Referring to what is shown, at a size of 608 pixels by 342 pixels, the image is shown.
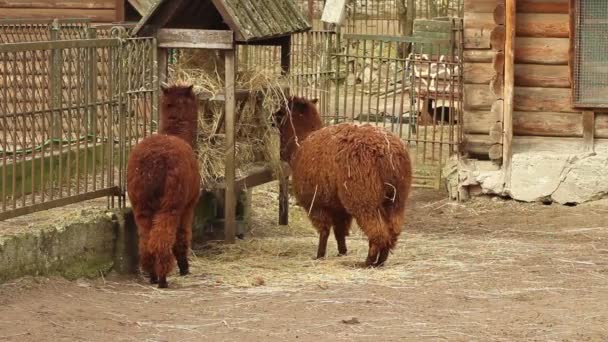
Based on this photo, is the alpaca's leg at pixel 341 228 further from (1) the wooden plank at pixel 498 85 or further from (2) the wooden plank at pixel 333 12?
(2) the wooden plank at pixel 333 12

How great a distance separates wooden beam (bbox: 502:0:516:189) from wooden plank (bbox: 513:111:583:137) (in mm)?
220

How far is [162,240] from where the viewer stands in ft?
31.0

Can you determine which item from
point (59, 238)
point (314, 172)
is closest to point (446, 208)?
point (314, 172)

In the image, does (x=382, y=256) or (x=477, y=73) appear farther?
(x=477, y=73)

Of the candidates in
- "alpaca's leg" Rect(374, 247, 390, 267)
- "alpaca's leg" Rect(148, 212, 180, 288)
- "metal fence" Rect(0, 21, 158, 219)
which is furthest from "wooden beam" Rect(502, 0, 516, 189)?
"alpaca's leg" Rect(148, 212, 180, 288)

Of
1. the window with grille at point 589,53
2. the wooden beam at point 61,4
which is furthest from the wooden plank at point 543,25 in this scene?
the wooden beam at point 61,4

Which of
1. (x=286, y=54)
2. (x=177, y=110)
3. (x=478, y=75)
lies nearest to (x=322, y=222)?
(x=177, y=110)

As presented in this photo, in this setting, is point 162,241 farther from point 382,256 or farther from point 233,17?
point 233,17

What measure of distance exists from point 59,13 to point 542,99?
8663mm

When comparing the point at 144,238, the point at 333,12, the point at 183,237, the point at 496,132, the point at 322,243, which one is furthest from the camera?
the point at 333,12

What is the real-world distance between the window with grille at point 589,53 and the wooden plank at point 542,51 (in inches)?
7.1

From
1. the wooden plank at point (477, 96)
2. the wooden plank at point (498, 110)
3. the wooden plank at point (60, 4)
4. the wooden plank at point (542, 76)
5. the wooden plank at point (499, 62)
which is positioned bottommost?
the wooden plank at point (498, 110)

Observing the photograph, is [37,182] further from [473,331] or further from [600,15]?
[600,15]

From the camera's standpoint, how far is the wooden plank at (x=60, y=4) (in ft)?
63.8
